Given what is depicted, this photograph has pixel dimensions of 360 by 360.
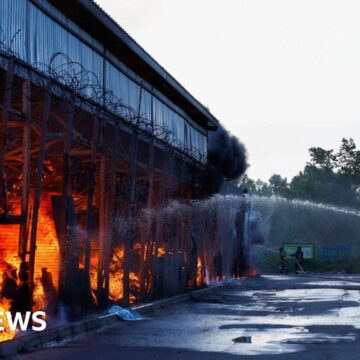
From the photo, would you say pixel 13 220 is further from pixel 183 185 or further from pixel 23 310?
pixel 183 185

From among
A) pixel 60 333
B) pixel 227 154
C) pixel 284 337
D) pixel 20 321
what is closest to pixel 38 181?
pixel 20 321

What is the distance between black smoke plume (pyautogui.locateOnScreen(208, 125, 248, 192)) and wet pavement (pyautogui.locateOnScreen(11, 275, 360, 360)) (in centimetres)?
1951

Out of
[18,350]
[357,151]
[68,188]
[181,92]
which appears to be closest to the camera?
[18,350]

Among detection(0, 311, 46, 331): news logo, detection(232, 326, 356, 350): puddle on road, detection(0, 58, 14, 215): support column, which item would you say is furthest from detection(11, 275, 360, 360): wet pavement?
detection(0, 58, 14, 215): support column

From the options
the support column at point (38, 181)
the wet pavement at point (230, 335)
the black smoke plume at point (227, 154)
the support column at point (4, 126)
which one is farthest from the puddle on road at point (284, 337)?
the black smoke plume at point (227, 154)

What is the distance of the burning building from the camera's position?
41.5ft

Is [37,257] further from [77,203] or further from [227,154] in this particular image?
[227,154]

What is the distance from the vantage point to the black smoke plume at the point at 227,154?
1524 inches

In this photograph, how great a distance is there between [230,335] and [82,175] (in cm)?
485

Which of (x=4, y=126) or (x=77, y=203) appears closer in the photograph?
(x=4, y=126)

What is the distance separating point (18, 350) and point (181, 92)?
20.0 metres

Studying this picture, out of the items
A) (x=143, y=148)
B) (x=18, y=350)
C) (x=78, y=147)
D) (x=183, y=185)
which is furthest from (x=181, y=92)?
(x=18, y=350)

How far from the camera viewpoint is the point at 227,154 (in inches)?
1567

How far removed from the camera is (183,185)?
2456cm
